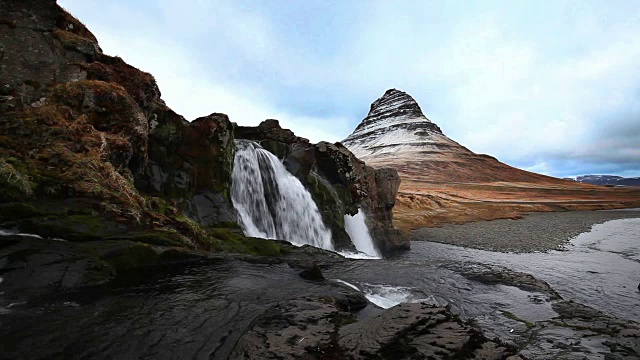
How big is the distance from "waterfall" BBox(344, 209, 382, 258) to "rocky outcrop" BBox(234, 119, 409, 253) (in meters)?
0.80

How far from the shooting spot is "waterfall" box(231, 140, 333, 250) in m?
22.8

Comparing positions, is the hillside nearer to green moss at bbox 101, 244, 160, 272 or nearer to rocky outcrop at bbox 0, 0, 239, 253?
rocky outcrop at bbox 0, 0, 239, 253

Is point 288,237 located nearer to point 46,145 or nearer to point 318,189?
point 318,189

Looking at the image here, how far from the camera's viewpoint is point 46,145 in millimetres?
11602

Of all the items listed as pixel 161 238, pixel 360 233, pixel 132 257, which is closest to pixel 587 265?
pixel 360 233

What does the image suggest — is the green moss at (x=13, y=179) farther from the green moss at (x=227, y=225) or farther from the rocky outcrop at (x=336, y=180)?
the rocky outcrop at (x=336, y=180)

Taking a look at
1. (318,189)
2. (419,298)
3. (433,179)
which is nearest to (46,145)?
(419,298)

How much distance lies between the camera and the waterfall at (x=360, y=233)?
105 feet

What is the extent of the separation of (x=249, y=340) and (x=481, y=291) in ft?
35.6

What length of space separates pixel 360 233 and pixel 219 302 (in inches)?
1033

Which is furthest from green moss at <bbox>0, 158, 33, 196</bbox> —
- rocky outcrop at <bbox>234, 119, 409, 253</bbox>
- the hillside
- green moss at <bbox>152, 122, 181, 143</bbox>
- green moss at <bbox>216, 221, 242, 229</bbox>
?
the hillside

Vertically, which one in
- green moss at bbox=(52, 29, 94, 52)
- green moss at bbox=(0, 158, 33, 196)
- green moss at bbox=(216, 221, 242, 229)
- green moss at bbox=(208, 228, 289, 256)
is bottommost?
green moss at bbox=(208, 228, 289, 256)

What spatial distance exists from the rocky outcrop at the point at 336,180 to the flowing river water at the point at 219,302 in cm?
1301

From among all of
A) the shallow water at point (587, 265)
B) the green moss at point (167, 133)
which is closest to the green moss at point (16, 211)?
the green moss at point (167, 133)
